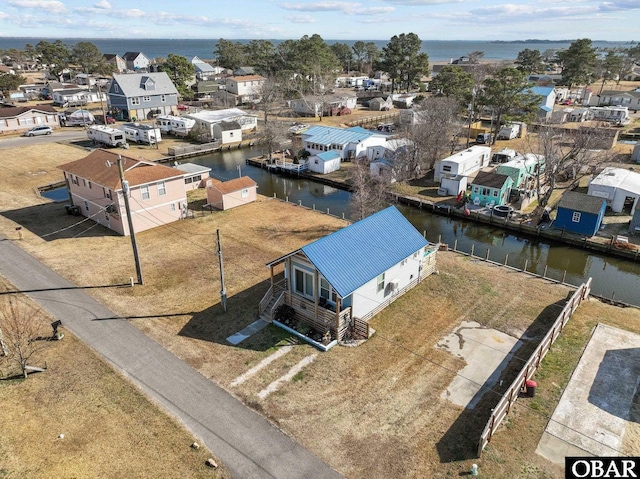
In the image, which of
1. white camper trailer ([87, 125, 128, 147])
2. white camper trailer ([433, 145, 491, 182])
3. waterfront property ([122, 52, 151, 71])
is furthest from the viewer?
waterfront property ([122, 52, 151, 71])

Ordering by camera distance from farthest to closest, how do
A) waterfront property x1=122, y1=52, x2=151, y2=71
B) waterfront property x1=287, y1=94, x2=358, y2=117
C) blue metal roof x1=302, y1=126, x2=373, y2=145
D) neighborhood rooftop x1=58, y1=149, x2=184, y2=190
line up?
1. waterfront property x1=122, y1=52, x2=151, y2=71
2. waterfront property x1=287, y1=94, x2=358, y2=117
3. blue metal roof x1=302, y1=126, x2=373, y2=145
4. neighborhood rooftop x1=58, y1=149, x2=184, y2=190

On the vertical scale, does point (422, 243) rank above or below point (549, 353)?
above

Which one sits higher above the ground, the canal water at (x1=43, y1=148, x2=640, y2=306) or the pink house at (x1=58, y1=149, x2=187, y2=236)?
the pink house at (x1=58, y1=149, x2=187, y2=236)

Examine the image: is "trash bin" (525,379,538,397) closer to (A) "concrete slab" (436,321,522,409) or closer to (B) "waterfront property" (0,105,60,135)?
(A) "concrete slab" (436,321,522,409)

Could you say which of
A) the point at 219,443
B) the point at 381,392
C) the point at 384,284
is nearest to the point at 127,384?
the point at 219,443

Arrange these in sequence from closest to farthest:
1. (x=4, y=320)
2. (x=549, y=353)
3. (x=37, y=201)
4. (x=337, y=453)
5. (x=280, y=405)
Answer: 1. (x=337, y=453)
2. (x=280, y=405)
3. (x=549, y=353)
4. (x=4, y=320)
5. (x=37, y=201)

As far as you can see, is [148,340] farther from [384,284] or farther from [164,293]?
[384,284]

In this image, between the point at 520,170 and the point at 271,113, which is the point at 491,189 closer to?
the point at 520,170

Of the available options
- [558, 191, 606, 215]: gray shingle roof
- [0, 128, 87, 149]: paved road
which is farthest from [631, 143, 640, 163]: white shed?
[0, 128, 87, 149]: paved road
